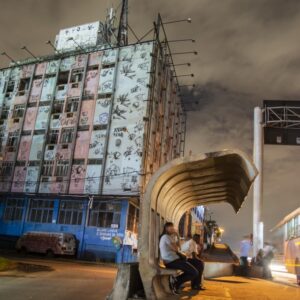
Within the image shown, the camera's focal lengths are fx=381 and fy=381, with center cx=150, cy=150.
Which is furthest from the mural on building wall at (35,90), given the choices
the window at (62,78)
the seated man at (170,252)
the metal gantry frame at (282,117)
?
the seated man at (170,252)

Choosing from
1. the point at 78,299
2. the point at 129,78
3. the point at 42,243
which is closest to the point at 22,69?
the point at 129,78

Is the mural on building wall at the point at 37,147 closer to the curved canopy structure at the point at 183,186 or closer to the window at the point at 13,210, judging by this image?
A: the window at the point at 13,210

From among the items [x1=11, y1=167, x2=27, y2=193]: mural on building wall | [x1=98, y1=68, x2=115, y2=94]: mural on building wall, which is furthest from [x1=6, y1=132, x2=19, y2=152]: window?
[x1=98, y1=68, x2=115, y2=94]: mural on building wall

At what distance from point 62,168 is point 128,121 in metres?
7.00

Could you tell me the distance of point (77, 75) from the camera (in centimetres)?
3509

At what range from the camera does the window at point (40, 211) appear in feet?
102

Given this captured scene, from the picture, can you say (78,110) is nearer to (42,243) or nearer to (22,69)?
(22,69)

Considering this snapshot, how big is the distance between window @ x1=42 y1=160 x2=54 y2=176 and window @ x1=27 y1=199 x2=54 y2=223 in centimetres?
245

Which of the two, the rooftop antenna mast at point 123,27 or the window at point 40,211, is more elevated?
the rooftop antenna mast at point 123,27

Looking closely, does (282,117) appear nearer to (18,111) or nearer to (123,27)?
(123,27)

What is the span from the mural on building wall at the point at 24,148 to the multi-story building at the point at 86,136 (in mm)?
92

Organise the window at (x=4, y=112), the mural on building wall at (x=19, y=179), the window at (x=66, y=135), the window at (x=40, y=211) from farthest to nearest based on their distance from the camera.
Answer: the window at (x=4, y=112)
the mural on building wall at (x=19, y=179)
the window at (x=66, y=135)
the window at (x=40, y=211)

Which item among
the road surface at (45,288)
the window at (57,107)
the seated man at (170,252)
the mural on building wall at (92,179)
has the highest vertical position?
the window at (57,107)

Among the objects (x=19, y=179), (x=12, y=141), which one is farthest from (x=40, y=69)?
(x=19, y=179)
